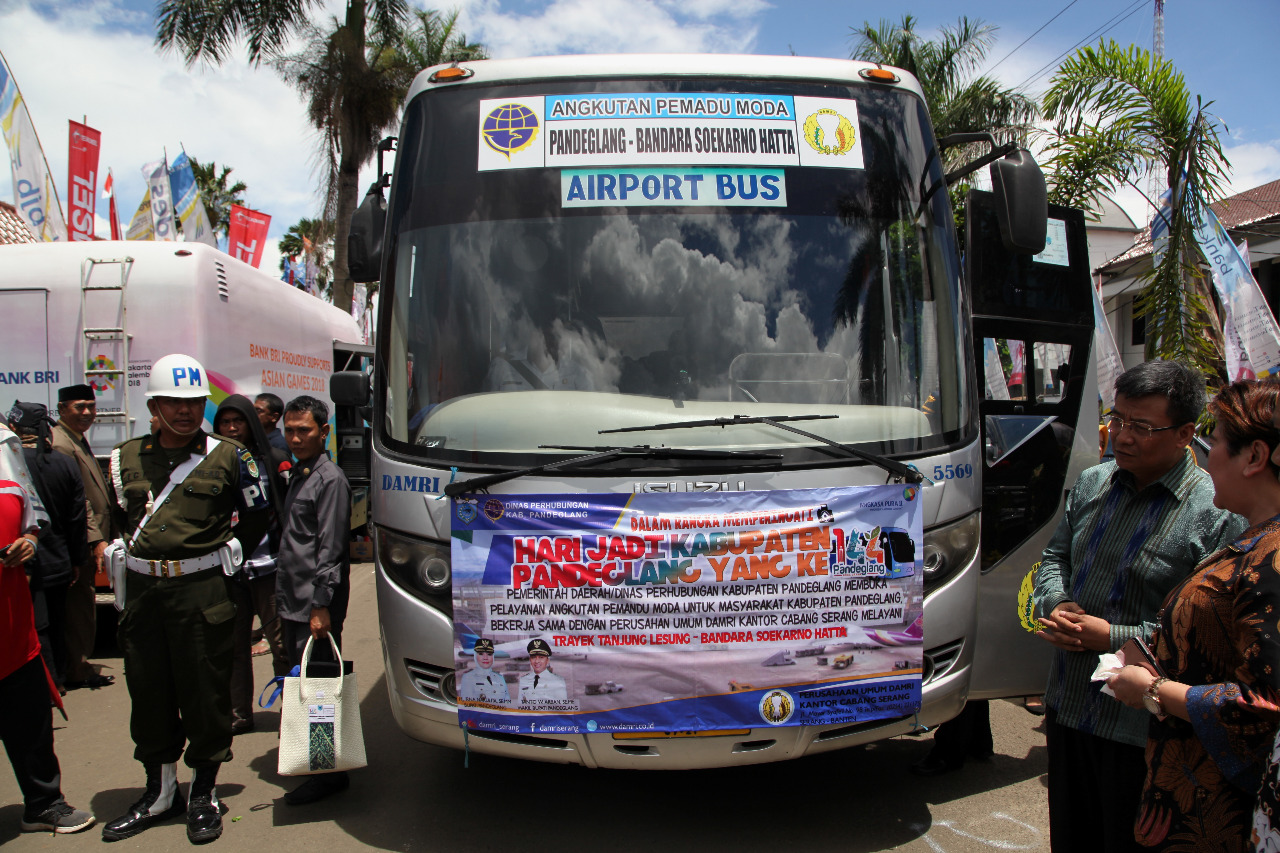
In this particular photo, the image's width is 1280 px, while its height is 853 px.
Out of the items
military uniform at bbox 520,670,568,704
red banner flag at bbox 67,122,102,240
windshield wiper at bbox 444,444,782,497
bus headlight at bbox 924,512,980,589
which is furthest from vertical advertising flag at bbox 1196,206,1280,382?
red banner flag at bbox 67,122,102,240

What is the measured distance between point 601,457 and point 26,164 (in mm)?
13016

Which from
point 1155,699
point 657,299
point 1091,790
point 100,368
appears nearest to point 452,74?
point 657,299

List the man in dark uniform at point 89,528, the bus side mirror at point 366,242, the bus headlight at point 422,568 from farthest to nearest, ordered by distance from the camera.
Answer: the man in dark uniform at point 89,528 → the bus side mirror at point 366,242 → the bus headlight at point 422,568

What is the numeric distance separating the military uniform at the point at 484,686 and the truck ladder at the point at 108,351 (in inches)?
180

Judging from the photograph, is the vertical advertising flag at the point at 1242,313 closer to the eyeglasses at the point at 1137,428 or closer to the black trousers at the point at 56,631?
the eyeglasses at the point at 1137,428

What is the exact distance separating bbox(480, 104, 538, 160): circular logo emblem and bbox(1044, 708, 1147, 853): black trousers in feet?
9.51

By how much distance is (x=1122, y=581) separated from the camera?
2.51m

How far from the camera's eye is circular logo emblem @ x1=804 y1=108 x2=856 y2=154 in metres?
3.68

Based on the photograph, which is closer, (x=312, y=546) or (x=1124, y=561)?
(x=1124, y=561)

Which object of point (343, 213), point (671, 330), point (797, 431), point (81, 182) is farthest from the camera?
point (343, 213)

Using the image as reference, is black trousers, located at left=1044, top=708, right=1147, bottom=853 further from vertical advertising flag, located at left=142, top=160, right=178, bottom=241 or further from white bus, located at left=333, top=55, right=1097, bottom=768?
vertical advertising flag, located at left=142, top=160, right=178, bottom=241

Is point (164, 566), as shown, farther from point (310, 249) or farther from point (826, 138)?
point (310, 249)

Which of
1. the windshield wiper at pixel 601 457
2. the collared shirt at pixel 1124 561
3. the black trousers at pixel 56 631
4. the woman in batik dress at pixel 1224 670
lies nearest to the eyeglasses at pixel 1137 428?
the collared shirt at pixel 1124 561

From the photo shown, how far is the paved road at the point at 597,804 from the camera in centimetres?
365
